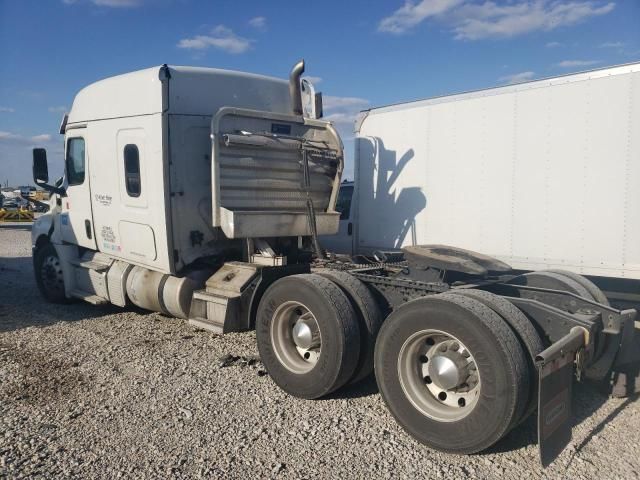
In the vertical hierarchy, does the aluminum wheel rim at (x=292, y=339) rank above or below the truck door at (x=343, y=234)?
below

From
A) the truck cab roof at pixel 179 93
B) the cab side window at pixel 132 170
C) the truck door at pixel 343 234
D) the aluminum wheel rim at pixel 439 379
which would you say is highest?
the truck cab roof at pixel 179 93

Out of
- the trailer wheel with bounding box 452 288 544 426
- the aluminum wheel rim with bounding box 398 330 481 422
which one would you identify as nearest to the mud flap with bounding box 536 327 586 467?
the trailer wheel with bounding box 452 288 544 426

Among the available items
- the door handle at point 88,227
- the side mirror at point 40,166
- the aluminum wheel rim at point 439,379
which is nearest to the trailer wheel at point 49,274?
the door handle at point 88,227

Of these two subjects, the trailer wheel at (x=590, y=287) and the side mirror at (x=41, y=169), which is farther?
the side mirror at (x=41, y=169)

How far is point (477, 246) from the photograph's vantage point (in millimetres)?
6012

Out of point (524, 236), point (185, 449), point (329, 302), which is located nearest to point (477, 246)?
point (524, 236)

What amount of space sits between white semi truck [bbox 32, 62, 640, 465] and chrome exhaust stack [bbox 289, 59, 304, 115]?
0.03 metres

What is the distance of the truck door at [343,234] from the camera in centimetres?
736

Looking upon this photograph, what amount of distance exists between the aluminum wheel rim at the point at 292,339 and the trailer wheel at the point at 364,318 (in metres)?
0.41

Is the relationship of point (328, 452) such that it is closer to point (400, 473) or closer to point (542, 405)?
point (400, 473)

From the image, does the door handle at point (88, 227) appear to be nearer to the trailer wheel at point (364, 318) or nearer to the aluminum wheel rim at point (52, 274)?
the aluminum wheel rim at point (52, 274)

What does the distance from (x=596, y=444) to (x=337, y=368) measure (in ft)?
6.45

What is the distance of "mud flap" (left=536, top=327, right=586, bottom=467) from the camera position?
313 cm

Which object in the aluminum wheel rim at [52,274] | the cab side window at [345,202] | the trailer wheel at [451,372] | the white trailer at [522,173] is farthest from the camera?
the aluminum wheel rim at [52,274]
